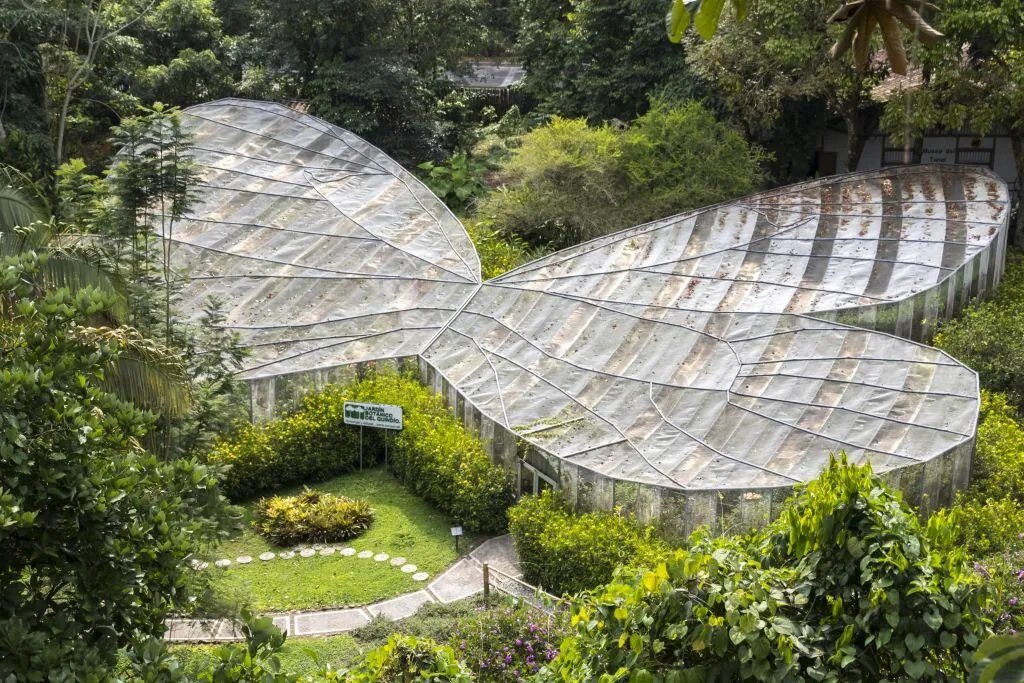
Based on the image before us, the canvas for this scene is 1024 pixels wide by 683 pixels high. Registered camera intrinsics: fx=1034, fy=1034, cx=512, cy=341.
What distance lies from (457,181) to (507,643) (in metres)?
18.2

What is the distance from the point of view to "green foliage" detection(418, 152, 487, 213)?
90.6ft

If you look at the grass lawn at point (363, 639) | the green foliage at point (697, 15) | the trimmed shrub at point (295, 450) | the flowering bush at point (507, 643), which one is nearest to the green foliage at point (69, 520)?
the flowering bush at point (507, 643)

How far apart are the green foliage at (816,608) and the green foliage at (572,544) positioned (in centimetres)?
628

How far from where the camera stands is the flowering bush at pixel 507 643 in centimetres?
1134

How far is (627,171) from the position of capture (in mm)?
23391

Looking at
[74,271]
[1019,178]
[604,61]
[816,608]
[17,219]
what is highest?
[604,61]

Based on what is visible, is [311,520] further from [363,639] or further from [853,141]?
[853,141]

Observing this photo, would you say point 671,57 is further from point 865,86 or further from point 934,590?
point 934,590

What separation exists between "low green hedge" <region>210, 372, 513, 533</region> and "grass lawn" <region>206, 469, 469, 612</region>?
0.43m

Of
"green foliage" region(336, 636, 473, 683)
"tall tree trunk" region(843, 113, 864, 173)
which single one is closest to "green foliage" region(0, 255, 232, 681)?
"green foliage" region(336, 636, 473, 683)

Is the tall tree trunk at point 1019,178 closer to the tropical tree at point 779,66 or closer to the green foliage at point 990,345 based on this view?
the tropical tree at point 779,66

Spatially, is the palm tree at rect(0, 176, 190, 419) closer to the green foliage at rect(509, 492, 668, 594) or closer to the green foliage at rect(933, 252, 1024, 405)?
the green foliage at rect(509, 492, 668, 594)

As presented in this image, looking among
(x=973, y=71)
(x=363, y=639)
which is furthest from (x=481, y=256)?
(x=363, y=639)

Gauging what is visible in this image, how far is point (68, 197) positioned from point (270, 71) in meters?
15.4
